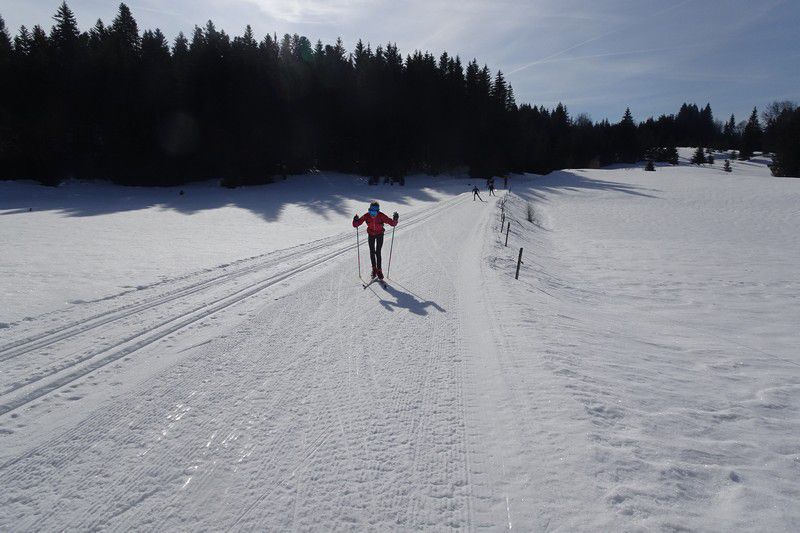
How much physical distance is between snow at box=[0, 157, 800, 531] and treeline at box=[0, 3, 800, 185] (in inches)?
1312

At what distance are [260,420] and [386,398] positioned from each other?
52.5 inches

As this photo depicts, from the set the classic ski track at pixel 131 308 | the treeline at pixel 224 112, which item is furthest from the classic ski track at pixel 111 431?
the treeline at pixel 224 112

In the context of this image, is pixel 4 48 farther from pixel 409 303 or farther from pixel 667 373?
pixel 667 373

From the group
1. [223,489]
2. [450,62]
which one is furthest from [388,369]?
[450,62]

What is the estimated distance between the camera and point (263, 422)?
3771 millimetres

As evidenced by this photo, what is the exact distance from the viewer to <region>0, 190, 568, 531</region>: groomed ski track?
283cm

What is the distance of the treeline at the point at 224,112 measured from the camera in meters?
36.2

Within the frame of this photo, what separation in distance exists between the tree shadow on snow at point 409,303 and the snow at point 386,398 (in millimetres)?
71

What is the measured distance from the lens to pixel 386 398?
14.0ft

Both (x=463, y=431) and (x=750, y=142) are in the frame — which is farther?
(x=750, y=142)

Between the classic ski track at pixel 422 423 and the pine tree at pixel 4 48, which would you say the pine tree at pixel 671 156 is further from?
the pine tree at pixel 4 48

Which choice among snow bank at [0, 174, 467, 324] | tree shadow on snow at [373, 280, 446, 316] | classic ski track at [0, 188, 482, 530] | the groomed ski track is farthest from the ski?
snow bank at [0, 174, 467, 324]

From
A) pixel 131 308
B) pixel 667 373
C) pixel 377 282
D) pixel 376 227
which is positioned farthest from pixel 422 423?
pixel 376 227

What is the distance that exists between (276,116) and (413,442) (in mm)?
45912
